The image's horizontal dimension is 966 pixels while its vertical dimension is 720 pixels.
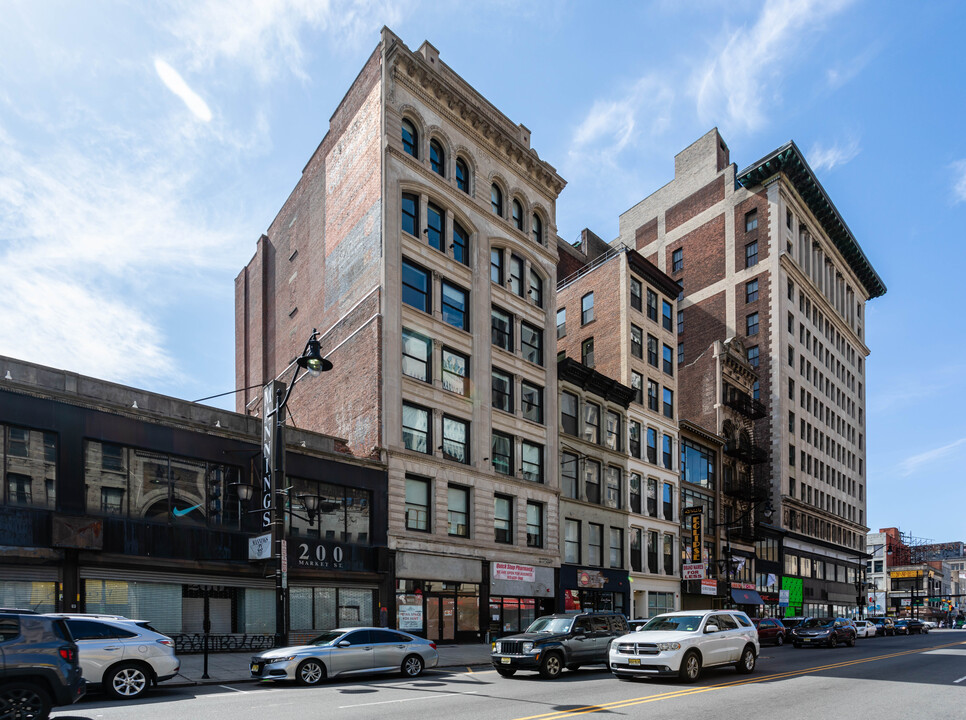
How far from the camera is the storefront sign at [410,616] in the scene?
96.9 feet

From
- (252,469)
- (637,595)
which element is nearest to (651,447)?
(637,595)

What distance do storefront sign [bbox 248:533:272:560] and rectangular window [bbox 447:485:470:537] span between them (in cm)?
1034

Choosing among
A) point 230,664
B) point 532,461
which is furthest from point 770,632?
point 230,664

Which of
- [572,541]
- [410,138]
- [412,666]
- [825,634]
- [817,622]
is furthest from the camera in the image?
[572,541]

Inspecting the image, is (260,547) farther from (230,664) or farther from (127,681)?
(127,681)

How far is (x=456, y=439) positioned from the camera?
34.2m

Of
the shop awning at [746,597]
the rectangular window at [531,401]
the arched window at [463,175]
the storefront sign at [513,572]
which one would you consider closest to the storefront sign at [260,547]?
the storefront sign at [513,572]

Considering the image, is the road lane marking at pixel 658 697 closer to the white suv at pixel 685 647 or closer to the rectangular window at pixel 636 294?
the white suv at pixel 685 647

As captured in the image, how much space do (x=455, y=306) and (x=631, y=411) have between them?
15115mm

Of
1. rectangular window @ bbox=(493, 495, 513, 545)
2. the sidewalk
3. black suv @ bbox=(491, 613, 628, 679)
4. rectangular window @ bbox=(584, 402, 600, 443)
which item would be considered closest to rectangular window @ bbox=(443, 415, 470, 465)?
rectangular window @ bbox=(493, 495, 513, 545)

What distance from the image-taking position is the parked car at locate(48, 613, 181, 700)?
14.4 meters

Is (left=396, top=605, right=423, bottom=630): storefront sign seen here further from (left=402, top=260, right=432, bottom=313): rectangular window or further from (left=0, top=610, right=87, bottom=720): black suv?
(left=0, top=610, right=87, bottom=720): black suv

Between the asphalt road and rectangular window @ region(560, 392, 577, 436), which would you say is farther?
rectangular window @ region(560, 392, 577, 436)

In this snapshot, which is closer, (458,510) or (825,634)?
(458,510)
